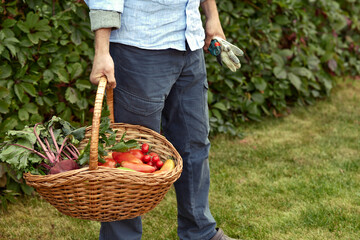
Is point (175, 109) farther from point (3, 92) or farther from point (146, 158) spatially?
point (3, 92)

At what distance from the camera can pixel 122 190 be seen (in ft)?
5.86

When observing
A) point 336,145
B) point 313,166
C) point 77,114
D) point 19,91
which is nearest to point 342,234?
point 313,166

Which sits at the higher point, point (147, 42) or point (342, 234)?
point (147, 42)

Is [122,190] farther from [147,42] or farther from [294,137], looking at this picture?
[294,137]

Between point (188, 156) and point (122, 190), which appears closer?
point (122, 190)

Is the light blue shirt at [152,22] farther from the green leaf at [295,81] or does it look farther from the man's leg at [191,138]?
the green leaf at [295,81]

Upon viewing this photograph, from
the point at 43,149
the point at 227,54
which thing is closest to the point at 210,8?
the point at 227,54

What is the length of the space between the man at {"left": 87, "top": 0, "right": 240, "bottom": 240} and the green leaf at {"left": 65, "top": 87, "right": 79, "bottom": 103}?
98cm

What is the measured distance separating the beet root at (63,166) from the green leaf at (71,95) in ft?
4.36

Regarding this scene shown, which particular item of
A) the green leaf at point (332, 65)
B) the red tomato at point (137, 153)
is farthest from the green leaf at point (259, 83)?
the red tomato at point (137, 153)

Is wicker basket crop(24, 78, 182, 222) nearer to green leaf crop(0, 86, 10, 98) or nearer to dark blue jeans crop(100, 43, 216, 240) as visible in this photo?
dark blue jeans crop(100, 43, 216, 240)

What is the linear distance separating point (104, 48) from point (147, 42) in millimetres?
187

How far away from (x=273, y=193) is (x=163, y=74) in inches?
57.5

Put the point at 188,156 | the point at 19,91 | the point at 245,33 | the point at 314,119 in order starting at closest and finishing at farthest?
the point at 188,156 → the point at 19,91 → the point at 245,33 → the point at 314,119
